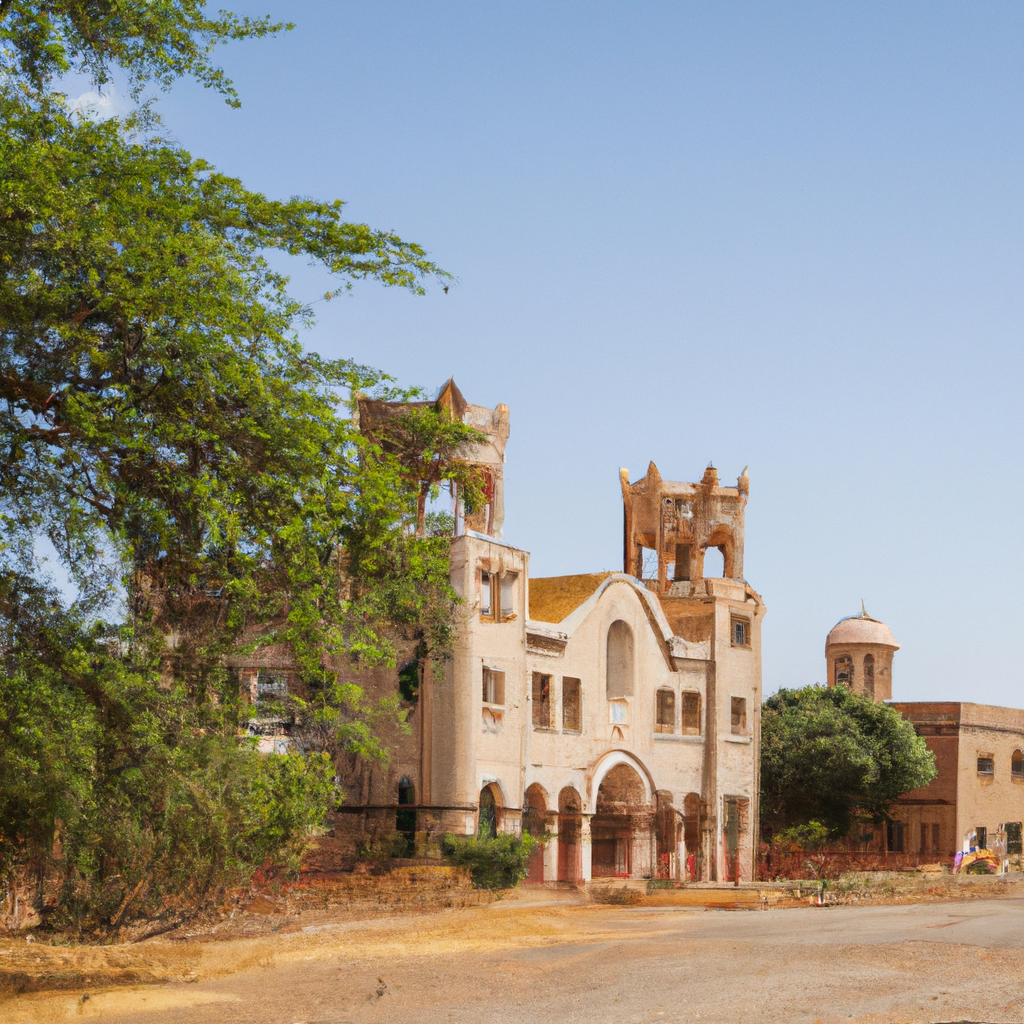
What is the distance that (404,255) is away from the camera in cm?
1534

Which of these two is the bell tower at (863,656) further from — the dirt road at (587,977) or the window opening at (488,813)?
the dirt road at (587,977)

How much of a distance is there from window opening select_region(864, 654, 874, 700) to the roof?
25.1 meters

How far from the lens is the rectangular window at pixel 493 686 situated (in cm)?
3466

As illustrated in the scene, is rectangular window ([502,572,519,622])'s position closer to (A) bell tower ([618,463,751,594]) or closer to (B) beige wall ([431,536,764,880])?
(B) beige wall ([431,536,764,880])

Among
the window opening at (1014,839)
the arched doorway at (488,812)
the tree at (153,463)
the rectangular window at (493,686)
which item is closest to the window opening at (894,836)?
the window opening at (1014,839)

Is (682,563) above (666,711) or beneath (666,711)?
above

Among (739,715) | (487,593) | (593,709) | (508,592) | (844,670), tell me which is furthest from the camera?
(844,670)

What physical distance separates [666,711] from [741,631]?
495 cm

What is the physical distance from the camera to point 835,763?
47.2m

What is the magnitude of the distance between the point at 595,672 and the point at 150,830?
23834mm

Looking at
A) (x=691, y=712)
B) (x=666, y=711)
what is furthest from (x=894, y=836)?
(x=666, y=711)

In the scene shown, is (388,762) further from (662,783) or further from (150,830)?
(150,830)

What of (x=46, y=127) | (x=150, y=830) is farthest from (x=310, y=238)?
(x=150, y=830)

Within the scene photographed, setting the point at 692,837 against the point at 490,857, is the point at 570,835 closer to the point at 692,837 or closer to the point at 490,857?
the point at 692,837
